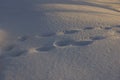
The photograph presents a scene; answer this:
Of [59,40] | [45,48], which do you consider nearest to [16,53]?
[45,48]

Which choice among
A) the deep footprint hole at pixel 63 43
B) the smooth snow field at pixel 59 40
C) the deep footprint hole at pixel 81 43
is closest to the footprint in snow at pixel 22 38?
the smooth snow field at pixel 59 40

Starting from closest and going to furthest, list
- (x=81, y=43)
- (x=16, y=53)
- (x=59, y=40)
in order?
1. (x=16, y=53)
2. (x=81, y=43)
3. (x=59, y=40)

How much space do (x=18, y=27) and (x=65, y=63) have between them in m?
1.24

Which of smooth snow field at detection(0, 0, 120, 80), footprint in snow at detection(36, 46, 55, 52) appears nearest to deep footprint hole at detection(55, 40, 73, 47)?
smooth snow field at detection(0, 0, 120, 80)

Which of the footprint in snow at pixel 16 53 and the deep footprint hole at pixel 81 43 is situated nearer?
the footprint in snow at pixel 16 53

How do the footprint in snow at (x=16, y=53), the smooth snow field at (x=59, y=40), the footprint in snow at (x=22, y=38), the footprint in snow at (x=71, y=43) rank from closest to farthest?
1. the smooth snow field at (x=59, y=40)
2. the footprint in snow at (x=16, y=53)
3. the footprint in snow at (x=71, y=43)
4. the footprint in snow at (x=22, y=38)

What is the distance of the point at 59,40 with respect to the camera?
13.0 feet

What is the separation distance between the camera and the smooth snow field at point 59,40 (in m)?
3.27

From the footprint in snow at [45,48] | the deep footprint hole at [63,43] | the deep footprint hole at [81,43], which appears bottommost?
the footprint in snow at [45,48]

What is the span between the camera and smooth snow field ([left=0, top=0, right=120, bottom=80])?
3.27 metres

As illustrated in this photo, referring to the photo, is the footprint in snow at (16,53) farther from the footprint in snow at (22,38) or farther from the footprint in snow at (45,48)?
the footprint in snow at (22,38)

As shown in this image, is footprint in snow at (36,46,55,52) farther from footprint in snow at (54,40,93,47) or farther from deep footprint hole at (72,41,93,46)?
deep footprint hole at (72,41,93,46)

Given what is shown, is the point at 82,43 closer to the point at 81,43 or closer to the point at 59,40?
the point at 81,43

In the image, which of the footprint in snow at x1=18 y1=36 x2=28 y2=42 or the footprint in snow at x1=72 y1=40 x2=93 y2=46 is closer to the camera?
the footprint in snow at x1=72 y1=40 x2=93 y2=46
